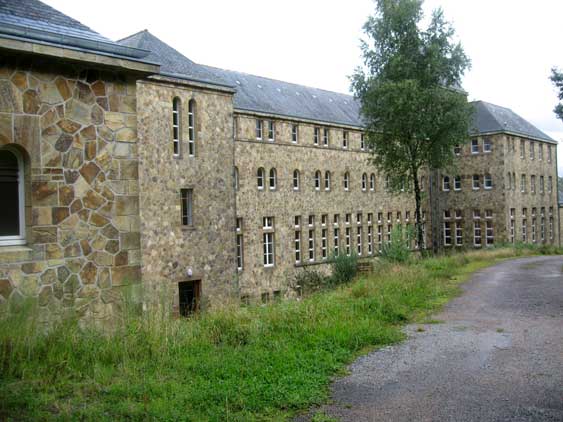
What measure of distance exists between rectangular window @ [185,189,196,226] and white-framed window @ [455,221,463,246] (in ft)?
96.0

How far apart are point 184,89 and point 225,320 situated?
61.5ft

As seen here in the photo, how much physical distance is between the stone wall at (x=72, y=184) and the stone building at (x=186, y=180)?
20 mm

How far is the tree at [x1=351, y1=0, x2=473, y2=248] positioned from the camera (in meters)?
27.4

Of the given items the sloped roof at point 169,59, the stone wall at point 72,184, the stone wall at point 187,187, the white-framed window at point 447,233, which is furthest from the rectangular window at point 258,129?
the stone wall at point 72,184

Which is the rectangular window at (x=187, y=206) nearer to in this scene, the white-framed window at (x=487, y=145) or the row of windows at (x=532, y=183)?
the white-framed window at (x=487, y=145)

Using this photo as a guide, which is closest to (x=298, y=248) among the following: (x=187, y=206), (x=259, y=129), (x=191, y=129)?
(x=259, y=129)

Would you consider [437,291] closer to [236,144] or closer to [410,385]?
[410,385]

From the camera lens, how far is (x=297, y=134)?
125 feet

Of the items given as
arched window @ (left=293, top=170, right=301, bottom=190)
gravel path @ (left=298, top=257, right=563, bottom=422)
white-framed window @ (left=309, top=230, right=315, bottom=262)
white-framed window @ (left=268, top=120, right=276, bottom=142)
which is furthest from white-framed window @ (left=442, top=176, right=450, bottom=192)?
gravel path @ (left=298, top=257, right=563, bottom=422)

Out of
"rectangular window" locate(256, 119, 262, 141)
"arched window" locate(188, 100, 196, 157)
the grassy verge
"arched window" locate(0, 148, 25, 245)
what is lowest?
the grassy verge

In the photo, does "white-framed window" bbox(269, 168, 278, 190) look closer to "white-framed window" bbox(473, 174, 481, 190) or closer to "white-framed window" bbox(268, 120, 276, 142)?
"white-framed window" bbox(268, 120, 276, 142)

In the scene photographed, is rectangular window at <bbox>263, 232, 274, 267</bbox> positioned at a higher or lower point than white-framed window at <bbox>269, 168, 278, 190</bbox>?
lower

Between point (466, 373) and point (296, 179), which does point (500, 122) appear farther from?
point (466, 373)

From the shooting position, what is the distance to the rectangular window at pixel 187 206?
87.2ft
